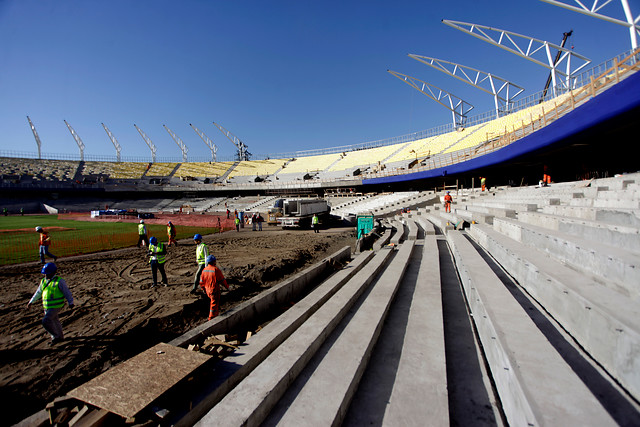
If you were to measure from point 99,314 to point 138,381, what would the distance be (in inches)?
201

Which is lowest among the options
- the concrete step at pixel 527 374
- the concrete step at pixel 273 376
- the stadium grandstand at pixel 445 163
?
the concrete step at pixel 273 376

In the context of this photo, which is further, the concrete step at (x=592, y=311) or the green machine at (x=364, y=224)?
the green machine at (x=364, y=224)

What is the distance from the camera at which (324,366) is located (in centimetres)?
304

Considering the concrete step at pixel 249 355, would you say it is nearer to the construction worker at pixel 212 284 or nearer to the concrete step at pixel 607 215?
the construction worker at pixel 212 284

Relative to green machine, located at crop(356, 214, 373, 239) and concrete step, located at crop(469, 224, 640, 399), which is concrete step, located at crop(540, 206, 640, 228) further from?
green machine, located at crop(356, 214, 373, 239)

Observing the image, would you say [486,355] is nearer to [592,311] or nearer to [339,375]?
[592,311]

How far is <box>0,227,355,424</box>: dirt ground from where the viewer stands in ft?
13.5

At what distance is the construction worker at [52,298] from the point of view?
4910 mm

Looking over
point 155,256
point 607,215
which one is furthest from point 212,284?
point 607,215

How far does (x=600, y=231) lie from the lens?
167 inches

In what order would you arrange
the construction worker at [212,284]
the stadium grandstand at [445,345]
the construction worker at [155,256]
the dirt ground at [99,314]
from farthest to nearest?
the construction worker at [155,256] → the construction worker at [212,284] → the dirt ground at [99,314] → the stadium grandstand at [445,345]

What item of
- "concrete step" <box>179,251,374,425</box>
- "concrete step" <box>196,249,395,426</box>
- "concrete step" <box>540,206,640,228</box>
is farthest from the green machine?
Answer: "concrete step" <box>196,249,395,426</box>

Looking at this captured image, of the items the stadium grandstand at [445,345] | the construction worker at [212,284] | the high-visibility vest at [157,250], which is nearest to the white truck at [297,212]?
the stadium grandstand at [445,345]

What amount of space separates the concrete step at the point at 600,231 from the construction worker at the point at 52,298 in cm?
902
